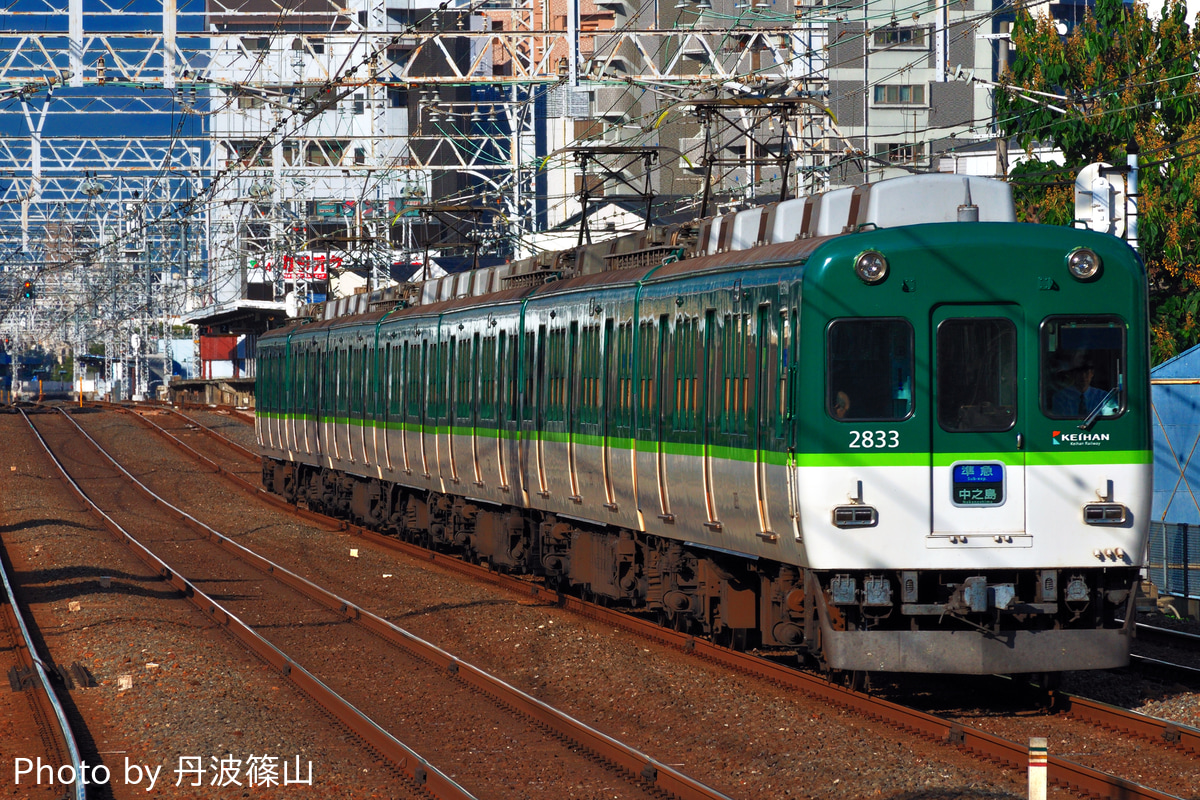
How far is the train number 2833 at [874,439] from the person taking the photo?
1063cm


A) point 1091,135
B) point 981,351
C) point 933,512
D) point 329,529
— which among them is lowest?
point 329,529

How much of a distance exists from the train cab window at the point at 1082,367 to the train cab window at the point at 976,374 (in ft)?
0.73

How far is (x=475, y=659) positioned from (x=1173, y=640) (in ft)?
19.0

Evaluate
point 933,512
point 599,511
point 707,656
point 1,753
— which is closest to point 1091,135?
point 599,511

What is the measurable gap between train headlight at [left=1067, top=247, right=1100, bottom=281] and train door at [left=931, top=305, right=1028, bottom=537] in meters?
0.45

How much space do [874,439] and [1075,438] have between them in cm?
127

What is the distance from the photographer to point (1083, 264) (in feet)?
35.6

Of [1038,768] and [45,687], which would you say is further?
[45,687]

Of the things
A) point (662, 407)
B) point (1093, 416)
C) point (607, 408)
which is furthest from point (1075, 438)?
point (607, 408)

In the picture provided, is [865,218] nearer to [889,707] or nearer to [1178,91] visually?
[889,707]

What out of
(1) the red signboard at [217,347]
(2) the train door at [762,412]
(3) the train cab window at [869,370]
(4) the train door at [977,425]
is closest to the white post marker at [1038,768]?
(4) the train door at [977,425]

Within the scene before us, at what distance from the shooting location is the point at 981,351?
10844 mm

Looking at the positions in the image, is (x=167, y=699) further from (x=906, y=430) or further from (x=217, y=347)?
(x=217, y=347)

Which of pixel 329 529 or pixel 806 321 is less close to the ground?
pixel 806 321
